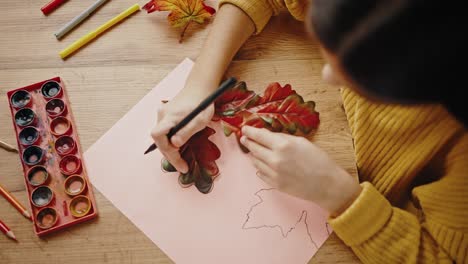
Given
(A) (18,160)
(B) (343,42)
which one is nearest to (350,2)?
(B) (343,42)

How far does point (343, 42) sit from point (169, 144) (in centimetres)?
33

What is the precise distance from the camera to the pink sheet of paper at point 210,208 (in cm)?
59

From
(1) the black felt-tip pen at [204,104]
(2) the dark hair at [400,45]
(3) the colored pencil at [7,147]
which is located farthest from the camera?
(3) the colored pencil at [7,147]

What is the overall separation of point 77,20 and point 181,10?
0.19 metres

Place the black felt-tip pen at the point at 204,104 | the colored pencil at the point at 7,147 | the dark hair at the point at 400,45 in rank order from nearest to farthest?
1. the dark hair at the point at 400,45
2. the black felt-tip pen at the point at 204,104
3. the colored pencil at the point at 7,147

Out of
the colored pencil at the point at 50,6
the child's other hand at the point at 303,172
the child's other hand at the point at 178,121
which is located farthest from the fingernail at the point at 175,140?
the colored pencil at the point at 50,6

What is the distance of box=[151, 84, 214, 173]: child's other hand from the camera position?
2.02 feet

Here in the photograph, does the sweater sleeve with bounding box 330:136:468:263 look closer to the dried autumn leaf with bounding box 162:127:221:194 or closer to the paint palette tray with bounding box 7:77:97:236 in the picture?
the dried autumn leaf with bounding box 162:127:221:194

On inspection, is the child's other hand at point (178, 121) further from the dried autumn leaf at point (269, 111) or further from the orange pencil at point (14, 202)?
the orange pencil at point (14, 202)

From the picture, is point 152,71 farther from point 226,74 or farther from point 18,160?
point 18,160

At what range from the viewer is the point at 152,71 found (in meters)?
0.72

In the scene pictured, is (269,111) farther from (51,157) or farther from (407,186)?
(51,157)

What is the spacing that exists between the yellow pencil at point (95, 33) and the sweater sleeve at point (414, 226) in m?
0.50

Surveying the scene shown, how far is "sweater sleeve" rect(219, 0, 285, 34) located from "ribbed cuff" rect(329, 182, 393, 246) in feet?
1.10
